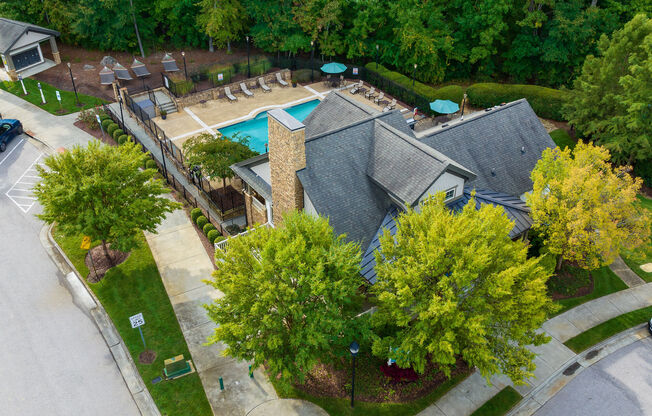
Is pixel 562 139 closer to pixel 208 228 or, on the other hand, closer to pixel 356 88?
pixel 356 88

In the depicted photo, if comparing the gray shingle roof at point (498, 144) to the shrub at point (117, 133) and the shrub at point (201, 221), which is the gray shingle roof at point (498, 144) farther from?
the shrub at point (117, 133)

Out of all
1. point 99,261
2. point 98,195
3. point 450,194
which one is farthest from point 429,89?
point 99,261

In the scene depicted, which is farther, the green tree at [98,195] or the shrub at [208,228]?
the shrub at [208,228]

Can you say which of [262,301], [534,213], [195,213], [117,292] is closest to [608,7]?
[534,213]

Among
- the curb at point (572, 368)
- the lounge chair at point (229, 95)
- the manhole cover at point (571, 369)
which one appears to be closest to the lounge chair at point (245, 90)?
the lounge chair at point (229, 95)

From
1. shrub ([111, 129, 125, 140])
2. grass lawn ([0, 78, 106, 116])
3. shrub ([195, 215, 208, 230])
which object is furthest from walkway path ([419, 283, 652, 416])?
grass lawn ([0, 78, 106, 116])

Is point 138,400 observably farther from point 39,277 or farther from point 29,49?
point 29,49

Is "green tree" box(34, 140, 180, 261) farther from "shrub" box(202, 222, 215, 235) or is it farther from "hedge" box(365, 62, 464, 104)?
"hedge" box(365, 62, 464, 104)
